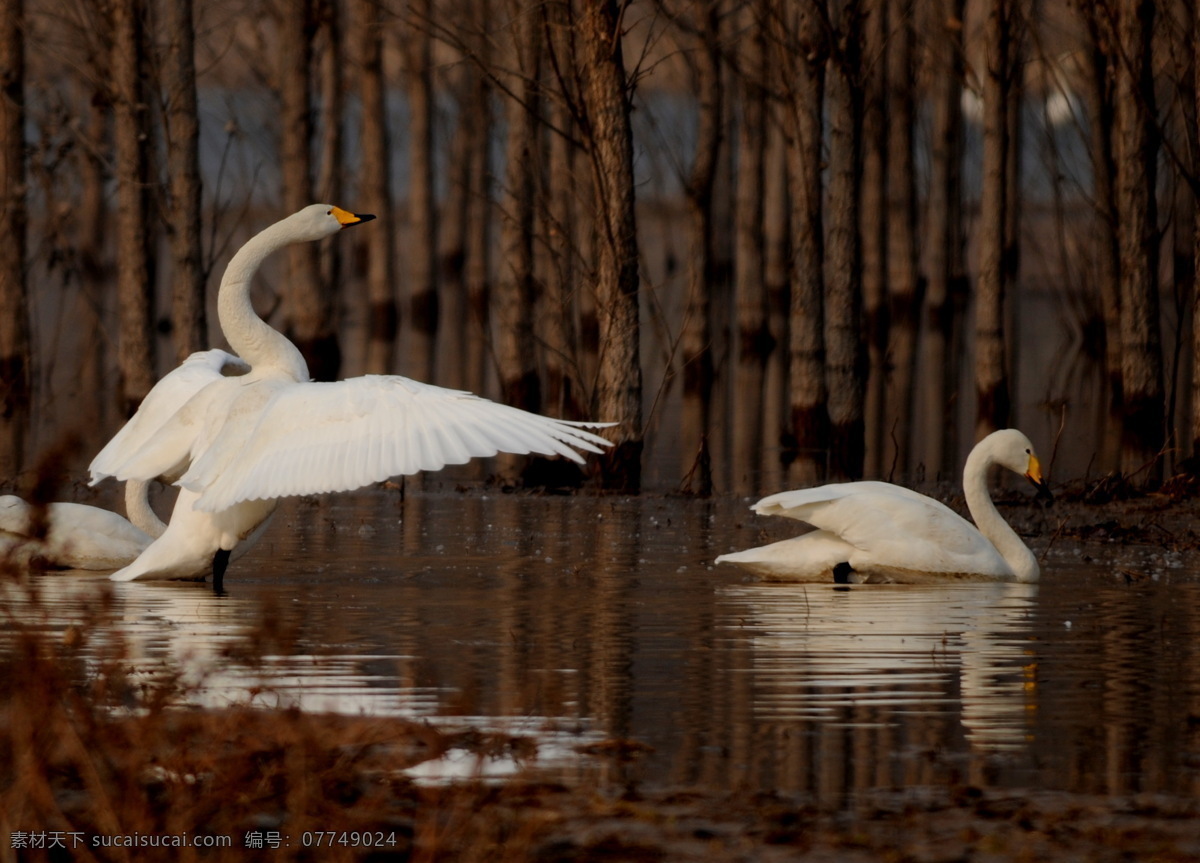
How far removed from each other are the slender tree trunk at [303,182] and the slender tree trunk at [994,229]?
8651 millimetres

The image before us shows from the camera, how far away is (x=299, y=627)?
8.50 meters

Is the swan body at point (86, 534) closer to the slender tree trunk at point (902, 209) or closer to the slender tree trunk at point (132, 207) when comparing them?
the slender tree trunk at point (132, 207)

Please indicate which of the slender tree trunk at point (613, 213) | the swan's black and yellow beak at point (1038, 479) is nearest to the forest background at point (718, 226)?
the slender tree trunk at point (613, 213)

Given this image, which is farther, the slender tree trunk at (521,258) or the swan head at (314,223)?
the slender tree trunk at (521,258)

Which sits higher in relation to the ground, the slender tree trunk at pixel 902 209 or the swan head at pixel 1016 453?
the slender tree trunk at pixel 902 209

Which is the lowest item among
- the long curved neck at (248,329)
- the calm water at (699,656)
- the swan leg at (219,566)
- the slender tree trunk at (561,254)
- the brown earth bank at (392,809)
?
the brown earth bank at (392,809)

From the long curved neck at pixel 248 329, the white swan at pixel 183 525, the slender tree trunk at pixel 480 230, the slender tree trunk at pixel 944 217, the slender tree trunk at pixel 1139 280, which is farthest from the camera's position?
the slender tree trunk at pixel 480 230

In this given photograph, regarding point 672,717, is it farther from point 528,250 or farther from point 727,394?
point 727,394

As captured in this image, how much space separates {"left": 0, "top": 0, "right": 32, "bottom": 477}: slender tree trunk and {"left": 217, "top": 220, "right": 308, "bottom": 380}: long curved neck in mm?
10439

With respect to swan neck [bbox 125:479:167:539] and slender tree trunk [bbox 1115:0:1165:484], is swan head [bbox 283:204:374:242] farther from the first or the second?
slender tree trunk [bbox 1115:0:1165:484]

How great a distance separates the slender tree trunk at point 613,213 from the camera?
47.5 ft

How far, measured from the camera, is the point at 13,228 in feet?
71.9

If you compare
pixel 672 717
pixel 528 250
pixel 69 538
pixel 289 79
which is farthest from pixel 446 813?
pixel 289 79

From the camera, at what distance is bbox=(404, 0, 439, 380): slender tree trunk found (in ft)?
127
